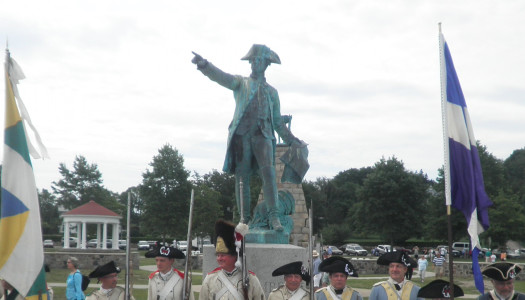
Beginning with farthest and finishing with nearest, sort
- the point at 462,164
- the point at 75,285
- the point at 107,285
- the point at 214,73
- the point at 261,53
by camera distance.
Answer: the point at 75,285 < the point at 261,53 < the point at 214,73 < the point at 107,285 < the point at 462,164

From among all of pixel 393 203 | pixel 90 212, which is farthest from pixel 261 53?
pixel 393 203

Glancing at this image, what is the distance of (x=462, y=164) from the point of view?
23.9 feet

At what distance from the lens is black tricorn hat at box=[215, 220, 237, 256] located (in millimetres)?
7438

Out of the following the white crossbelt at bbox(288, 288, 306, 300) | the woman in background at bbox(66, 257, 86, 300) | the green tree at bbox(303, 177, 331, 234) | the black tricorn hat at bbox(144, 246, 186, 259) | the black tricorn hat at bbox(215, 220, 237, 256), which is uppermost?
the green tree at bbox(303, 177, 331, 234)

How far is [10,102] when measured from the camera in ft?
20.6

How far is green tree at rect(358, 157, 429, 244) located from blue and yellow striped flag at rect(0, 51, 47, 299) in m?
61.5

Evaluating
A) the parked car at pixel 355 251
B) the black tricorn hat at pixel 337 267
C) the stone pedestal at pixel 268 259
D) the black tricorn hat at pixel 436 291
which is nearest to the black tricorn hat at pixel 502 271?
the black tricorn hat at pixel 436 291

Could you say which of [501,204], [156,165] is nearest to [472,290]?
[156,165]

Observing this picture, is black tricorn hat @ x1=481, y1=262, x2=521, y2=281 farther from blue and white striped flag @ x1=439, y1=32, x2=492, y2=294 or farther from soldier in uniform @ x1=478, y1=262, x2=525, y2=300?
blue and white striped flag @ x1=439, y1=32, x2=492, y2=294

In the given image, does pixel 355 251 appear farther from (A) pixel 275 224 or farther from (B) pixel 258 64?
(B) pixel 258 64

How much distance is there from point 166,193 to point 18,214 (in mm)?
44340

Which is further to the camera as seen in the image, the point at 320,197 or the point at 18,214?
the point at 320,197

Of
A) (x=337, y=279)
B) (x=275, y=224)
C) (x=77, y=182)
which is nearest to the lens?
(x=337, y=279)

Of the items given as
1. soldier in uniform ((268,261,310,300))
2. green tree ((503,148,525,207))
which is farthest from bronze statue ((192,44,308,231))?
green tree ((503,148,525,207))
